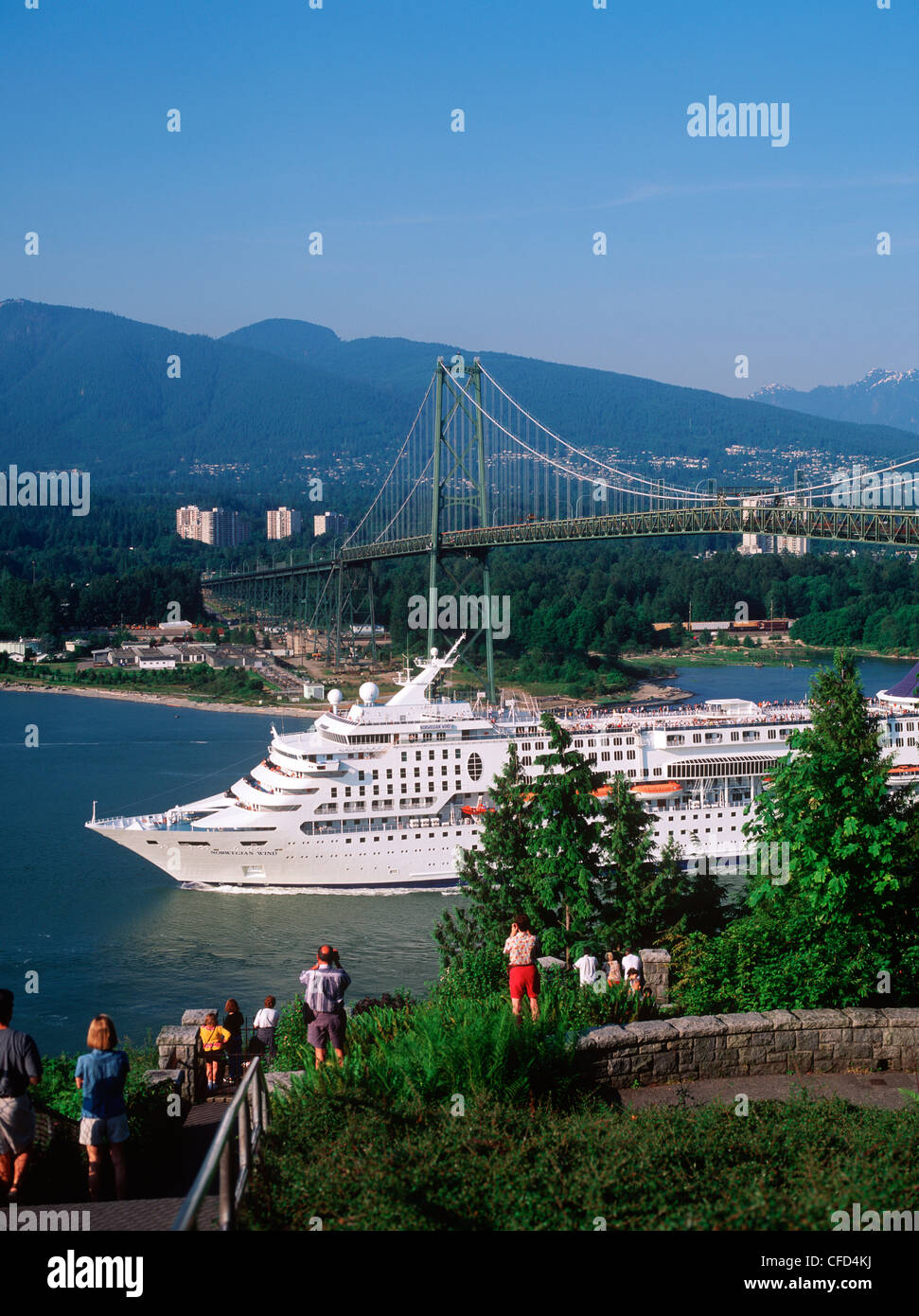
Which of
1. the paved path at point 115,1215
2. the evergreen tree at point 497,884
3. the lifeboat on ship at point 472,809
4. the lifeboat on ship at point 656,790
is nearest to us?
the paved path at point 115,1215

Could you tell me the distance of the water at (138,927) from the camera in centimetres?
947

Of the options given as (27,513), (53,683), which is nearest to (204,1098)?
(53,683)

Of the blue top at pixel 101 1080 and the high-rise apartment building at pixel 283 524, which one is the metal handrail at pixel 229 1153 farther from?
the high-rise apartment building at pixel 283 524

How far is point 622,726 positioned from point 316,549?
1842 inches

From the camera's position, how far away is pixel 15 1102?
281 centimetres

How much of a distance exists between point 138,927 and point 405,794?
2.87m

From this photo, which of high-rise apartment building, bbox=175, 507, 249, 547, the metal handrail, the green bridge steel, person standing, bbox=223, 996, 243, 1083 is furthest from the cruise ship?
high-rise apartment building, bbox=175, 507, 249, 547

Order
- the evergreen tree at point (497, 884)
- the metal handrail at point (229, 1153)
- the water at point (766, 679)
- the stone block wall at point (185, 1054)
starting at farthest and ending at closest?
the water at point (766, 679) → the evergreen tree at point (497, 884) → the stone block wall at point (185, 1054) → the metal handrail at point (229, 1153)

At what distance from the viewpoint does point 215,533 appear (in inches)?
2975

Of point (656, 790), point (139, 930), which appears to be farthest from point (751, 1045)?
point (656, 790)

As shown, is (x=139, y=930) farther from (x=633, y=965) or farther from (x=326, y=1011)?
(x=326, y=1011)

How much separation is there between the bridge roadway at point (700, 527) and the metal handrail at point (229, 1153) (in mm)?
14073

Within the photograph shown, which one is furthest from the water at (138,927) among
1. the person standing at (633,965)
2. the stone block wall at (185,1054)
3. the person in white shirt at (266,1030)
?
the person standing at (633,965)

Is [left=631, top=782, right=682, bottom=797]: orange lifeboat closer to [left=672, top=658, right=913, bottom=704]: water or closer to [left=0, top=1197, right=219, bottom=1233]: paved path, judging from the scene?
[left=0, top=1197, right=219, bottom=1233]: paved path
